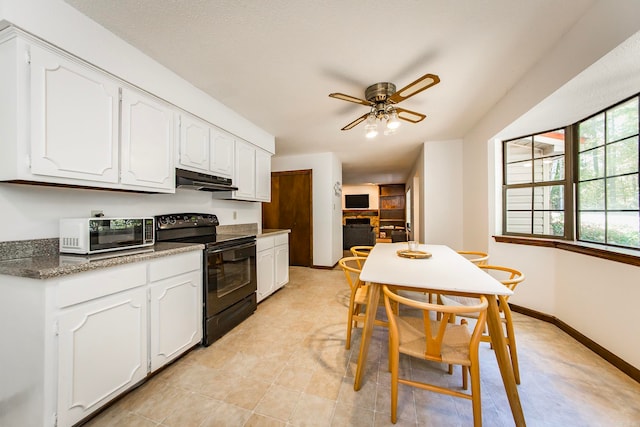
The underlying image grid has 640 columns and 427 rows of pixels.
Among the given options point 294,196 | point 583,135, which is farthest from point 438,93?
point 294,196

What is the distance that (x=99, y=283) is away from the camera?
128 cm

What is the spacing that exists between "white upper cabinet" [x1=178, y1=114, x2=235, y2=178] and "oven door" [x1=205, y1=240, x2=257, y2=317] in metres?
0.87

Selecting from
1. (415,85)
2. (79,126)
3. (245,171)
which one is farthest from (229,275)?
(415,85)

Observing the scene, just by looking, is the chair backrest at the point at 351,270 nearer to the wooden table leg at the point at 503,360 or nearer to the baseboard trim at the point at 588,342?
the wooden table leg at the point at 503,360

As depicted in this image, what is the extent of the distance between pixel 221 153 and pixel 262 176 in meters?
0.84

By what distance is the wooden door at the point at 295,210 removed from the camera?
486cm

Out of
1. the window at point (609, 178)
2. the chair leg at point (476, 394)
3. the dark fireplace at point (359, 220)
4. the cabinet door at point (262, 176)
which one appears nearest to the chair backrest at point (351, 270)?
the chair leg at point (476, 394)

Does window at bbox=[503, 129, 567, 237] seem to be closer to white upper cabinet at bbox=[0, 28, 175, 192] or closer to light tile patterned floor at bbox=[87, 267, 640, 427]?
light tile patterned floor at bbox=[87, 267, 640, 427]

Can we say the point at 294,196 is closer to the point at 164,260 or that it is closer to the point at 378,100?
the point at 378,100

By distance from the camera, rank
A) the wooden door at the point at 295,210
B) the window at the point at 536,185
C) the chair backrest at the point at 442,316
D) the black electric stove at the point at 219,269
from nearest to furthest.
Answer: the chair backrest at the point at 442,316 → the black electric stove at the point at 219,269 → the window at the point at 536,185 → the wooden door at the point at 295,210

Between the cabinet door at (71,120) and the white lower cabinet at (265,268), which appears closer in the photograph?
the cabinet door at (71,120)

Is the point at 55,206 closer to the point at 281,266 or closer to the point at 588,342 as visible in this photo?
the point at 281,266

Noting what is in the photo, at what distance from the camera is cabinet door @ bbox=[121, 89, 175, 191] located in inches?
66.3

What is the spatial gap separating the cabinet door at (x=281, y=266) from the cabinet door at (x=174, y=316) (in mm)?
1346
